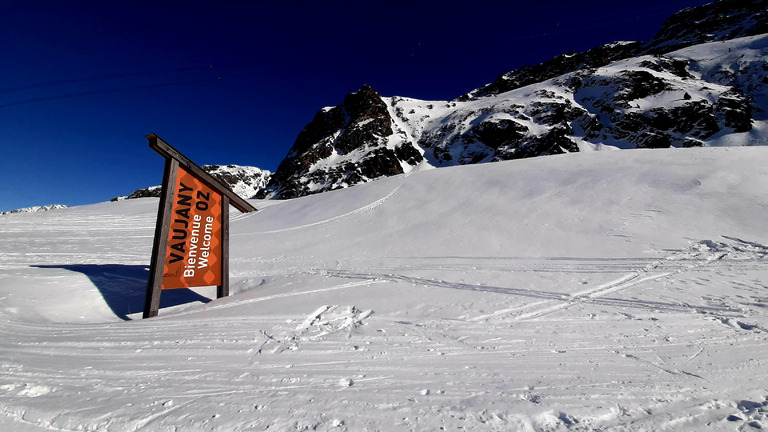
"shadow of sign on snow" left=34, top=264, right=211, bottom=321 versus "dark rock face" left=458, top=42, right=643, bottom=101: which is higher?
"dark rock face" left=458, top=42, right=643, bottom=101

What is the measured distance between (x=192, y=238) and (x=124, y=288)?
200 centimetres

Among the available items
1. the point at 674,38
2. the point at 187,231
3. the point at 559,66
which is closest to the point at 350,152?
the point at 187,231

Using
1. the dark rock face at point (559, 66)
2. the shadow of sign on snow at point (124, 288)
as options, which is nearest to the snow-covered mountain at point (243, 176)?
the dark rock face at point (559, 66)

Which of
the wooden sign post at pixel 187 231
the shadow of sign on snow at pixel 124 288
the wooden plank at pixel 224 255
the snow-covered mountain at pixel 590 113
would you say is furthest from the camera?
the snow-covered mountain at pixel 590 113

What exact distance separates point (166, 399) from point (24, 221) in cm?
1799

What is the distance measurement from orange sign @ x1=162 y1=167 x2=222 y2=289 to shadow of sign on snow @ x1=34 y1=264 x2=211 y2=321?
0.71 metres

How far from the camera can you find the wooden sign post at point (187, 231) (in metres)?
5.36

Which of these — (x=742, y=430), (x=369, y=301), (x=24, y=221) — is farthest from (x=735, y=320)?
(x=24, y=221)

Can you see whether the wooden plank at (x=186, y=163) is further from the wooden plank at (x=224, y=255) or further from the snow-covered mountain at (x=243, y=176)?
the snow-covered mountain at (x=243, y=176)

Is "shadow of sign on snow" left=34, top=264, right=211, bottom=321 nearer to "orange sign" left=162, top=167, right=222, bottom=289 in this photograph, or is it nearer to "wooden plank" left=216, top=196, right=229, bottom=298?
"wooden plank" left=216, top=196, right=229, bottom=298

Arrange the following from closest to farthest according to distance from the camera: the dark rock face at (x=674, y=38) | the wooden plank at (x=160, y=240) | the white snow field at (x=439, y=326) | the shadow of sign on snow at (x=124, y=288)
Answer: the white snow field at (x=439, y=326), the wooden plank at (x=160, y=240), the shadow of sign on snow at (x=124, y=288), the dark rock face at (x=674, y=38)

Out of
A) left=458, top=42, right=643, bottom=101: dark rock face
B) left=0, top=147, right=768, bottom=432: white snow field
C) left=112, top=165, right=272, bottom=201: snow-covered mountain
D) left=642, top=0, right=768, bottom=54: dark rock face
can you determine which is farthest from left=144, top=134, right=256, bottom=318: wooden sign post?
left=112, top=165, right=272, bottom=201: snow-covered mountain

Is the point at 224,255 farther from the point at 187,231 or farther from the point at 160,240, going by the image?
the point at 160,240

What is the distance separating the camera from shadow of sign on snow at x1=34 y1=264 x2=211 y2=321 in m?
5.64
